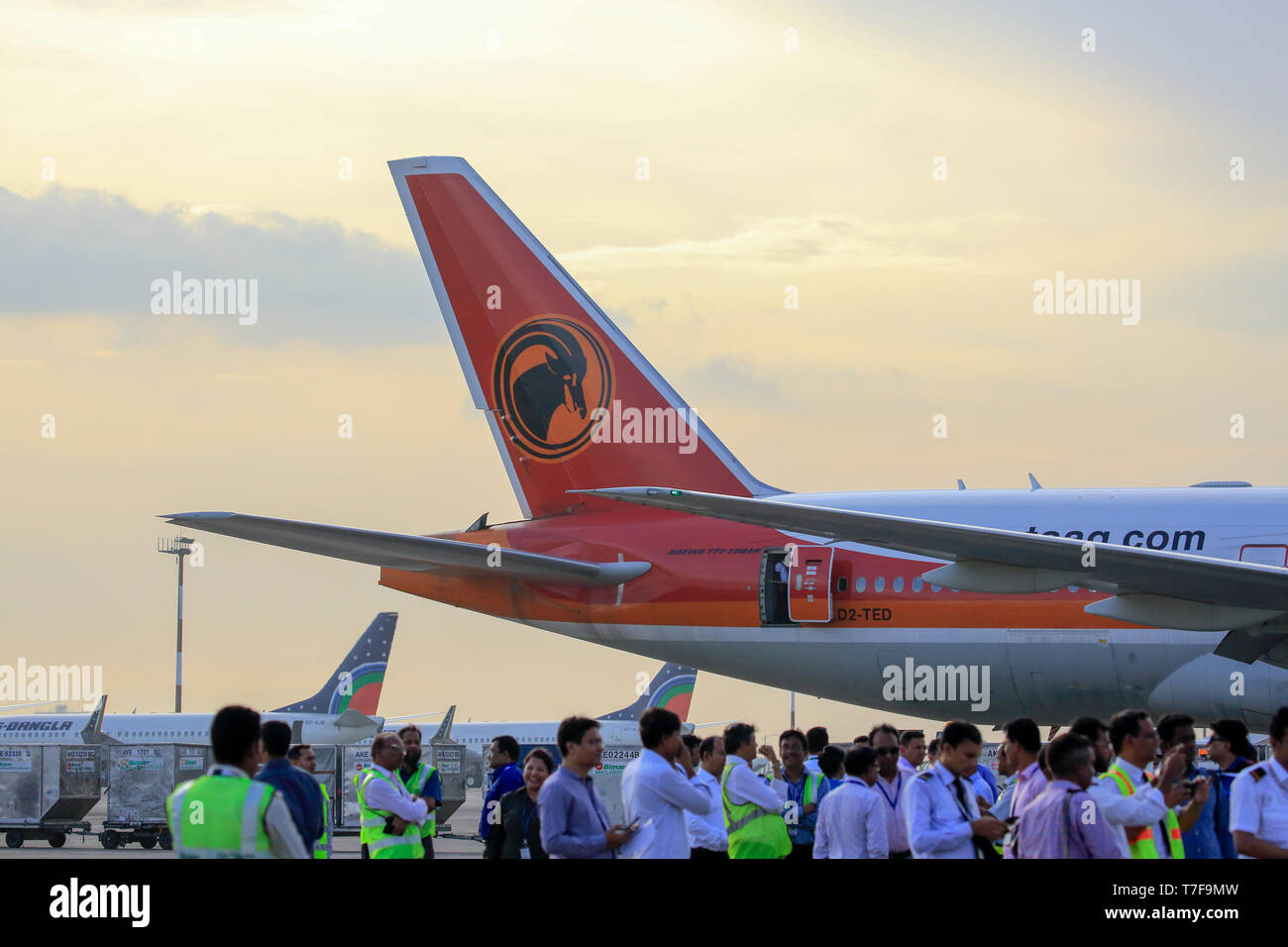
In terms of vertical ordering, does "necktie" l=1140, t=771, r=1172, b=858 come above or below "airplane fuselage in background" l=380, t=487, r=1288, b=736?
below

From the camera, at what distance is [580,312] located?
1972cm

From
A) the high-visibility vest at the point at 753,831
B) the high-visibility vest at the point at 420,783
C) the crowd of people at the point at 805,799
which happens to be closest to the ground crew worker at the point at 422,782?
the high-visibility vest at the point at 420,783

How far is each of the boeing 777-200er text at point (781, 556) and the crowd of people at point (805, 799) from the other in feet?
9.27

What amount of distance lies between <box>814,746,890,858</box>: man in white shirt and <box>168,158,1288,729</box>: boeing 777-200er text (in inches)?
157

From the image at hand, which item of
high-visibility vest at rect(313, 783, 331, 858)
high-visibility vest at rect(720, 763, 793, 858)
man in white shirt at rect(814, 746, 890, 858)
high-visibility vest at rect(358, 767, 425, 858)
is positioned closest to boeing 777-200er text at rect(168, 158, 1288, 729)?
high-visibility vest at rect(720, 763, 793, 858)

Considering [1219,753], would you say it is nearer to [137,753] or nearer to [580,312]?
[580,312]

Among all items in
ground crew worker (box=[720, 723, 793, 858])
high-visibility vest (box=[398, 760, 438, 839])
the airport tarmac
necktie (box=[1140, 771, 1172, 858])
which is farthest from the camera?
the airport tarmac

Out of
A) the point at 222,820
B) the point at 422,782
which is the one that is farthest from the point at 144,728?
the point at 222,820

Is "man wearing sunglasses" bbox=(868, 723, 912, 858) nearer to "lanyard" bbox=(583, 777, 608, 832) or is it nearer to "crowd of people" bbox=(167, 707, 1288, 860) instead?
"crowd of people" bbox=(167, 707, 1288, 860)

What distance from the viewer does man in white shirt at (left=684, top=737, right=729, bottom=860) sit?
9961 mm

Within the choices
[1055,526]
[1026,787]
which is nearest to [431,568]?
[1055,526]

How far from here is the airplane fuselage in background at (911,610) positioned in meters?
15.4

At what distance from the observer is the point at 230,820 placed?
5621 mm
